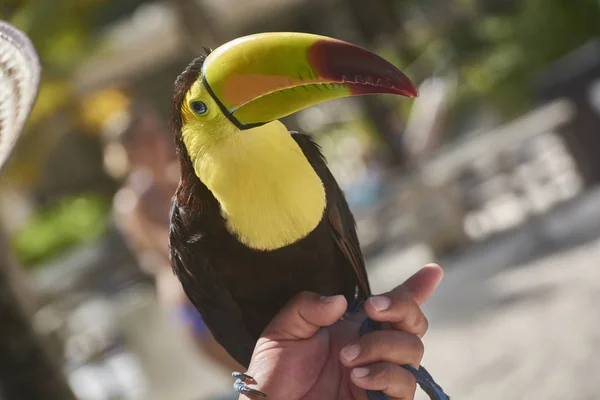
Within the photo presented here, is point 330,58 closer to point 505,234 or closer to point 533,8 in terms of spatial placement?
point 505,234

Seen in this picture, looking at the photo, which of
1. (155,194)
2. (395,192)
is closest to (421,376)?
(155,194)

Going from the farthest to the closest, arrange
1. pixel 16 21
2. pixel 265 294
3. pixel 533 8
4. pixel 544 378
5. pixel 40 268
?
1. pixel 40 268
2. pixel 533 8
3. pixel 16 21
4. pixel 544 378
5. pixel 265 294

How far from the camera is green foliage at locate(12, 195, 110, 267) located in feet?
33.5

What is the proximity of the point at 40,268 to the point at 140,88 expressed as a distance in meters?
2.75

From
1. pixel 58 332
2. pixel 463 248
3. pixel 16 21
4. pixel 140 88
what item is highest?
pixel 16 21

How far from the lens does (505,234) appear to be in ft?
18.3

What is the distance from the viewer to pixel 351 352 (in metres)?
1.00

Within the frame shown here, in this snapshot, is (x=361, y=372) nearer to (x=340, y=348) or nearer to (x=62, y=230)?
(x=340, y=348)

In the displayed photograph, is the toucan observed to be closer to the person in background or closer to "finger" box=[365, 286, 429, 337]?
"finger" box=[365, 286, 429, 337]

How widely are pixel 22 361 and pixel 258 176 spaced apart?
2.57m

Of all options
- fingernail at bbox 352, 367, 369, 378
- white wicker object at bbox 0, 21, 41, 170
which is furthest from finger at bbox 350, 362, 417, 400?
white wicker object at bbox 0, 21, 41, 170

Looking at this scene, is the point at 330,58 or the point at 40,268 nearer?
the point at 330,58

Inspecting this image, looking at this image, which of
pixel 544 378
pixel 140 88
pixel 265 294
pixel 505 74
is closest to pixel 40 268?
pixel 140 88

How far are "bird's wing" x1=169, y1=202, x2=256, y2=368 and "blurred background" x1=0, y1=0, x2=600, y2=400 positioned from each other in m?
1.02
